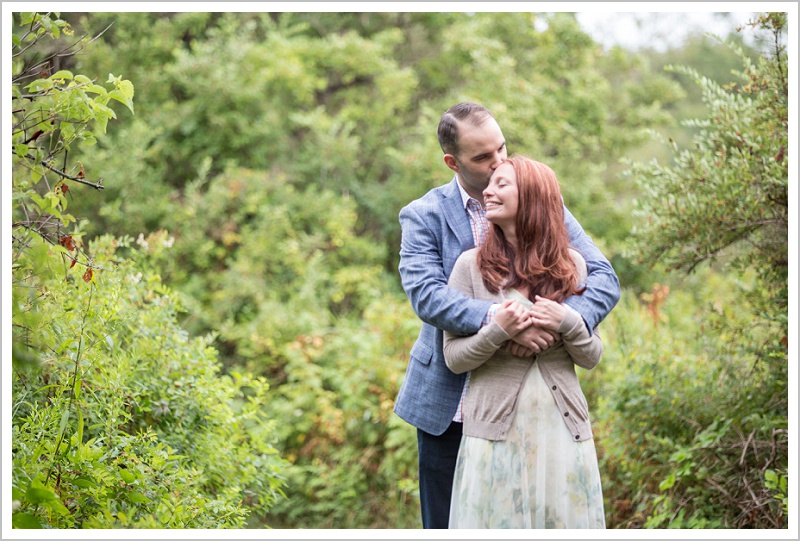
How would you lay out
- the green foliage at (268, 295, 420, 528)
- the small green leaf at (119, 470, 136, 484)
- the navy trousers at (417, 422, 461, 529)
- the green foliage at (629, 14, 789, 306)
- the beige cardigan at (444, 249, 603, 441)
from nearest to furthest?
the beige cardigan at (444, 249, 603, 441)
the small green leaf at (119, 470, 136, 484)
the navy trousers at (417, 422, 461, 529)
the green foliage at (629, 14, 789, 306)
the green foliage at (268, 295, 420, 528)

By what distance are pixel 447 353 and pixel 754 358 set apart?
2.82 metres

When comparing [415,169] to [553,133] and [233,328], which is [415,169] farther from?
[233,328]

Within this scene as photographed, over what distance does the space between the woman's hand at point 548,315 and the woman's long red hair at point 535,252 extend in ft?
0.36

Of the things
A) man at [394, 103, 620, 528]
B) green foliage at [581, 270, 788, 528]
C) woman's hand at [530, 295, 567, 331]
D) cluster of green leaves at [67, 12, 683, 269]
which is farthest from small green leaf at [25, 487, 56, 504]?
cluster of green leaves at [67, 12, 683, 269]

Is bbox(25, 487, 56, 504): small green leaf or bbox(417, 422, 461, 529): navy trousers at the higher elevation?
bbox(25, 487, 56, 504): small green leaf

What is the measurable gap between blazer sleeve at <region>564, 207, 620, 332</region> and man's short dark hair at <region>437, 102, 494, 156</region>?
0.56 metres

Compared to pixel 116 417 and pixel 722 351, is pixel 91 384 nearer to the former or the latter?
pixel 116 417

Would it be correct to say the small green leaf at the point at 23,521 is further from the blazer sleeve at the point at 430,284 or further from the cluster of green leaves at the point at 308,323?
the cluster of green leaves at the point at 308,323

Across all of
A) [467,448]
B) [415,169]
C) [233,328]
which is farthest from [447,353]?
[415,169]

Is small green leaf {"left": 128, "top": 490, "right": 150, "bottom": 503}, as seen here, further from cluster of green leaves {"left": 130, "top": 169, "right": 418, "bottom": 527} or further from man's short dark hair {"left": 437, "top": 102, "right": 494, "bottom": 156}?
man's short dark hair {"left": 437, "top": 102, "right": 494, "bottom": 156}

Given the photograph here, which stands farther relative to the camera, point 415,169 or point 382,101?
point 382,101

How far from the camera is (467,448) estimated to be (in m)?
2.74

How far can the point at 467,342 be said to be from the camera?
2.67 metres

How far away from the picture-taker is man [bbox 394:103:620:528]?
2777 millimetres
